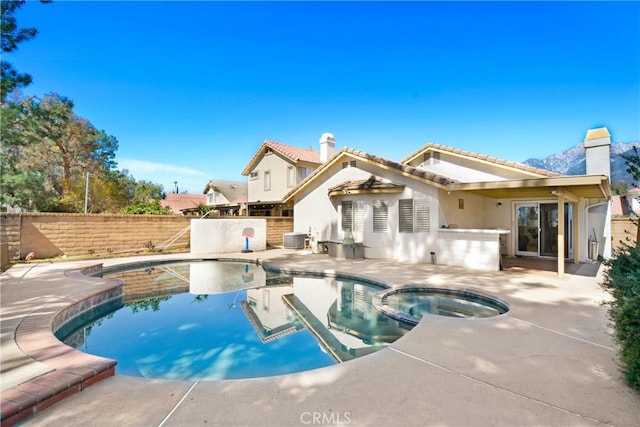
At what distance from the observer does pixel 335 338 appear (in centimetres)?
647

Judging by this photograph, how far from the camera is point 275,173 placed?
29031 millimetres

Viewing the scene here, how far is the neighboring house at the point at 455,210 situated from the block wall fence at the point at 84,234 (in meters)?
9.27

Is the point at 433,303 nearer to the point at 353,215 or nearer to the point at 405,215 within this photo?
the point at 405,215

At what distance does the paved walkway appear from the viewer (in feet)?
9.96

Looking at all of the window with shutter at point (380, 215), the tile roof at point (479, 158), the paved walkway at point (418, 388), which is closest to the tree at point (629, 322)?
the paved walkway at point (418, 388)

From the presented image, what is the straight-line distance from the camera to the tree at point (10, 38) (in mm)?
10625

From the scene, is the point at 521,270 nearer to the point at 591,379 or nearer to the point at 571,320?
the point at 571,320

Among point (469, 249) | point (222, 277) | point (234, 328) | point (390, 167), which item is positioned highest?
point (390, 167)

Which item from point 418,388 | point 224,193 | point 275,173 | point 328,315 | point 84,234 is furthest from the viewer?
point 224,193

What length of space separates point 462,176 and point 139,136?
34.3 metres

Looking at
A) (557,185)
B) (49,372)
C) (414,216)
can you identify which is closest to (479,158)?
(414,216)

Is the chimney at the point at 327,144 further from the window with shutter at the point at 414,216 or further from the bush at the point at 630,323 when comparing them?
the bush at the point at 630,323

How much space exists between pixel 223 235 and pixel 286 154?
11.6 meters

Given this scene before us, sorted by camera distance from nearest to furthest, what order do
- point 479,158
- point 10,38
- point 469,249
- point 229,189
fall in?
point 10,38, point 469,249, point 479,158, point 229,189
